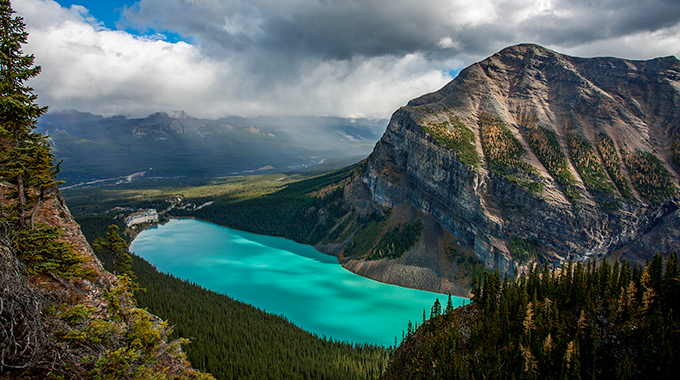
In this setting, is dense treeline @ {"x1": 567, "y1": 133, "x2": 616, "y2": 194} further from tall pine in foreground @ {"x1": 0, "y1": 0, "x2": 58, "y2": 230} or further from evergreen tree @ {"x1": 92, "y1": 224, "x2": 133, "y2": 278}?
tall pine in foreground @ {"x1": 0, "y1": 0, "x2": 58, "y2": 230}

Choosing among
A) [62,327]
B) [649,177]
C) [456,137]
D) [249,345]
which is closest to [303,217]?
[456,137]

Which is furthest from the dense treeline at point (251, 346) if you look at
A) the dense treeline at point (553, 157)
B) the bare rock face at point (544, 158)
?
the dense treeline at point (553, 157)

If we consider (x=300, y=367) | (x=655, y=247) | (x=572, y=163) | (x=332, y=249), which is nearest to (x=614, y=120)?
(x=572, y=163)

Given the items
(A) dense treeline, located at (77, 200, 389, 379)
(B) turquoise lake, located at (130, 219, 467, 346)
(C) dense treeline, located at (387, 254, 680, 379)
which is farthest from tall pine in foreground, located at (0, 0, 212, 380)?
(B) turquoise lake, located at (130, 219, 467, 346)

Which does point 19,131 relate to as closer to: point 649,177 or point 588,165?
point 588,165

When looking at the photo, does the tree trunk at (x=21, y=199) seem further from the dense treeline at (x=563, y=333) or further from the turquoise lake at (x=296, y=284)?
the turquoise lake at (x=296, y=284)

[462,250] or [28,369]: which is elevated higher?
[28,369]

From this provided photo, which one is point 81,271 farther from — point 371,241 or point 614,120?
point 614,120
